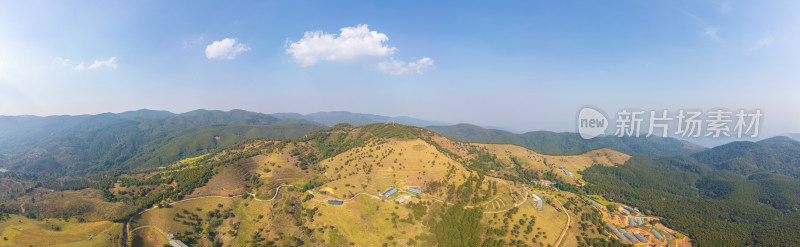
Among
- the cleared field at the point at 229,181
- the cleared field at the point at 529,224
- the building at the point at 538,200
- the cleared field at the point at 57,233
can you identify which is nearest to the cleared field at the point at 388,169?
the cleared field at the point at 529,224

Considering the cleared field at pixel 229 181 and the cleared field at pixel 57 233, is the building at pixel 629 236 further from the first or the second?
the cleared field at pixel 57 233

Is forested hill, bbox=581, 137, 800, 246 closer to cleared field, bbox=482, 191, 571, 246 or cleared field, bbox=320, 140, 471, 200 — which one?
cleared field, bbox=482, 191, 571, 246

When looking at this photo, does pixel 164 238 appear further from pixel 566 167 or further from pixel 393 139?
pixel 566 167

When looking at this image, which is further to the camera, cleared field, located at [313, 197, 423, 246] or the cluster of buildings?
the cluster of buildings

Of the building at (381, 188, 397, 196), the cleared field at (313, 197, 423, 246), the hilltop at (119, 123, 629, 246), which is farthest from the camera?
the building at (381, 188, 397, 196)

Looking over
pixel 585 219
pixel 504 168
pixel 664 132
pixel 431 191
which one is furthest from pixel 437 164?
pixel 664 132

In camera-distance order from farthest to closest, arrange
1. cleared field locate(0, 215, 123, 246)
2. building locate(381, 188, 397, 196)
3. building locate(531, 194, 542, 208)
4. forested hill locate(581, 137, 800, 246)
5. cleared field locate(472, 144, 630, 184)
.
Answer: cleared field locate(472, 144, 630, 184) < forested hill locate(581, 137, 800, 246) < building locate(531, 194, 542, 208) < building locate(381, 188, 397, 196) < cleared field locate(0, 215, 123, 246)

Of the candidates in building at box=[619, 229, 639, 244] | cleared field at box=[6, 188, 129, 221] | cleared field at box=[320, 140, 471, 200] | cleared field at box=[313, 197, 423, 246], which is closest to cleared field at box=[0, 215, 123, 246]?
cleared field at box=[6, 188, 129, 221]

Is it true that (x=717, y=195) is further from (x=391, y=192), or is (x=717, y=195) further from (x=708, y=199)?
(x=391, y=192)

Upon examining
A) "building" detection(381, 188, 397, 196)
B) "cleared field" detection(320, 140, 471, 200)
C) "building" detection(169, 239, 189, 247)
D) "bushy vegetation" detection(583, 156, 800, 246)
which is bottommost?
"bushy vegetation" detection(583, 156, 800, 246)
